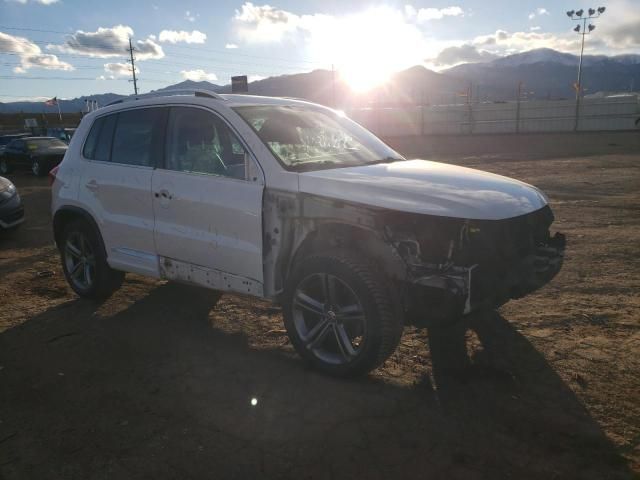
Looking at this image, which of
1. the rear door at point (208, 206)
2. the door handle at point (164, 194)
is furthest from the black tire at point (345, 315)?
the door handle at point (164, 194)

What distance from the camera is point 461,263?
296cm

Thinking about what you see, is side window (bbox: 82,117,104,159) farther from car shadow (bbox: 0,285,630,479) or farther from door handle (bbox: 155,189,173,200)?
car shadow (bbox: 0,285,630,479)

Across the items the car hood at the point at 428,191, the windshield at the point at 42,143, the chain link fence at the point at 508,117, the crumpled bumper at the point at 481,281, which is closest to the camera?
the crumpled bumper at the point at 481,281

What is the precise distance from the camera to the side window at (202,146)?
3.77 meters

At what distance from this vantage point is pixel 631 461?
2.49 metres

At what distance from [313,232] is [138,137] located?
2010 millimetres

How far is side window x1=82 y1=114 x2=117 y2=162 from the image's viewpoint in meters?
4.64

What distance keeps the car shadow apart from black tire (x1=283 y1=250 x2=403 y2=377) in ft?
0.58

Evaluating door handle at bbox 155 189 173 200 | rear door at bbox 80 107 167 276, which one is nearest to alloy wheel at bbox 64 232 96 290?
rear door at bbox 80 107 167 276

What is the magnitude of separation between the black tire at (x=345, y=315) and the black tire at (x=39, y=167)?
16805 millimetres

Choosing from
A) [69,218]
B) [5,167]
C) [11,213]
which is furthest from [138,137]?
[5,167]

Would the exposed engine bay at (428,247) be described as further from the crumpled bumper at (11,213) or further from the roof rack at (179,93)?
the crumpled bumper at (11,213)

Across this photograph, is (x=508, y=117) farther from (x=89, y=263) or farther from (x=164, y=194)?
(x=164, y=194)

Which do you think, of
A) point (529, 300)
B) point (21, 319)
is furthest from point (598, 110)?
point (21, 319)
